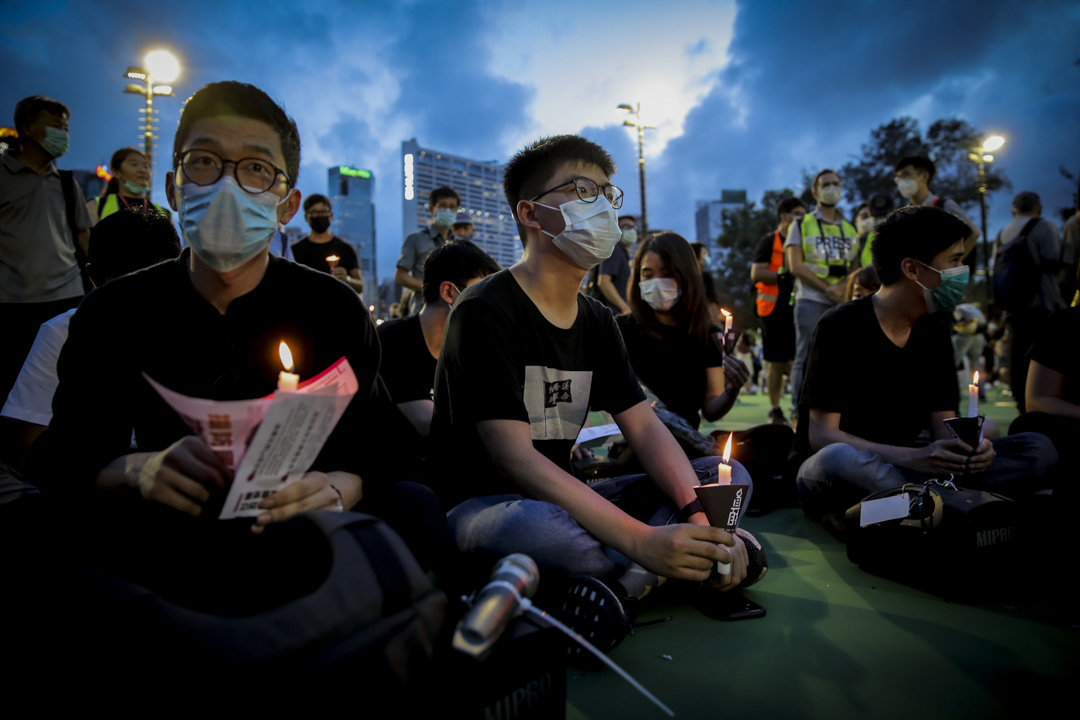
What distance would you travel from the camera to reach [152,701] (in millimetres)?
816

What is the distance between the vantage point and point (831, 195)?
5.79 metres

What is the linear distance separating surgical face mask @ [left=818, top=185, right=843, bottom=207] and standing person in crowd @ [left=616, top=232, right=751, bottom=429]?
9.52 ft

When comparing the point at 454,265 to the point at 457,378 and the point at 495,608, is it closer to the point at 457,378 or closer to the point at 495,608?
the point at 457,378

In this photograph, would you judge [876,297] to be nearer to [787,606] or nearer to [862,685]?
[787,606]

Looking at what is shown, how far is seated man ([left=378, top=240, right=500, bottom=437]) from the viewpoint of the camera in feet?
11.1

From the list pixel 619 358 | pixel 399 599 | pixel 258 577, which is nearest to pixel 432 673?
pixel 399 599

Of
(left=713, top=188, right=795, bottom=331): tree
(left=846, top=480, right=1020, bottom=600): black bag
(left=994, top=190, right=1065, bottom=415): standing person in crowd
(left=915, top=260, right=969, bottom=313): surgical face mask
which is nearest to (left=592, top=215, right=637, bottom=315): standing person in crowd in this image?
(left=915, top=260, right=969, bottom=313): surgical face mask

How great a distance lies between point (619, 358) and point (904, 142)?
32.2 m

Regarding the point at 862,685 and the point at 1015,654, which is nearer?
the point at 862,685

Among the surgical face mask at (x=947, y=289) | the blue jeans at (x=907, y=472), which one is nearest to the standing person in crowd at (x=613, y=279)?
the surgical face mask at (x=947, y=289)

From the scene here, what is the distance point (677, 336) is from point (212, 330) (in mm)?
2789

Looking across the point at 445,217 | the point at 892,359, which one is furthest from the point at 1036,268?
the point at 445,217

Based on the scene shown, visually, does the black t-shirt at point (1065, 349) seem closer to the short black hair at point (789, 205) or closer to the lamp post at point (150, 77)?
the short black hair at point (789, 205)

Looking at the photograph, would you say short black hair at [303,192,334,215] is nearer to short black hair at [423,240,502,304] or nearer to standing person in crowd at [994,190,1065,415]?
short black hair at [423,240,502,304]
